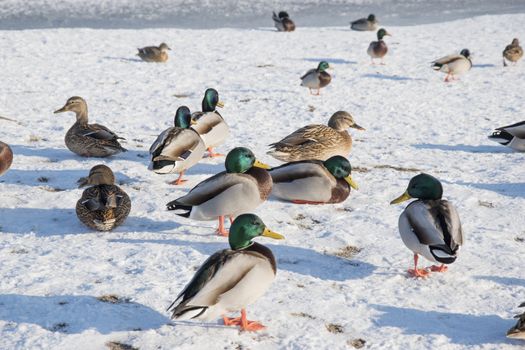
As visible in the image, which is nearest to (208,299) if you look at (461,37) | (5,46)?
(5,46)

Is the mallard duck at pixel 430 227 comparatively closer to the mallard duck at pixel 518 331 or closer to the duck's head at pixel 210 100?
the mallard duck at pixel 518 331

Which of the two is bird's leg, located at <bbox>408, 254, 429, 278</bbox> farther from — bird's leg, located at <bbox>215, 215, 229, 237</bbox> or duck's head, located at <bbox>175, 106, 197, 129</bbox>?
duck's head, located at <bbox>175, 106, 197, 129</bbox>

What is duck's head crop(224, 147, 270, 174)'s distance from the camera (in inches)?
229

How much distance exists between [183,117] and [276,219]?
2.01 meters

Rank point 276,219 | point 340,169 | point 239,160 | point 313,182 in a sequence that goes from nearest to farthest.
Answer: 1. point 239,160
2. point 276,219
3. point 313,182
4. point 340,169

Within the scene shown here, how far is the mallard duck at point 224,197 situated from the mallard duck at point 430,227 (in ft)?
4.21

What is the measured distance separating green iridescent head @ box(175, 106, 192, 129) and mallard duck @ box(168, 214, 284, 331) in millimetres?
3467

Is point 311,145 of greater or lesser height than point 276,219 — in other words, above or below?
above

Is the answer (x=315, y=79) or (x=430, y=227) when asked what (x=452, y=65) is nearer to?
(x=315, y=79)

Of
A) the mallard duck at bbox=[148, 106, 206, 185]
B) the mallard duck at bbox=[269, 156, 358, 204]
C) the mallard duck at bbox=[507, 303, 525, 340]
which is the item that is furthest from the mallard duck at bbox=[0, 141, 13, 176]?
the mallard duck at bbox=[507, 303, 525, 340]

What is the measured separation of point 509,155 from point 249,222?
5617 mm

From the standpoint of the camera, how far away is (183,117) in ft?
25.3

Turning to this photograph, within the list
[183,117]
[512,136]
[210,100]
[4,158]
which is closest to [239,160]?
[183,117]

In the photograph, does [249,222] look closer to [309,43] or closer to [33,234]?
[33,234]
